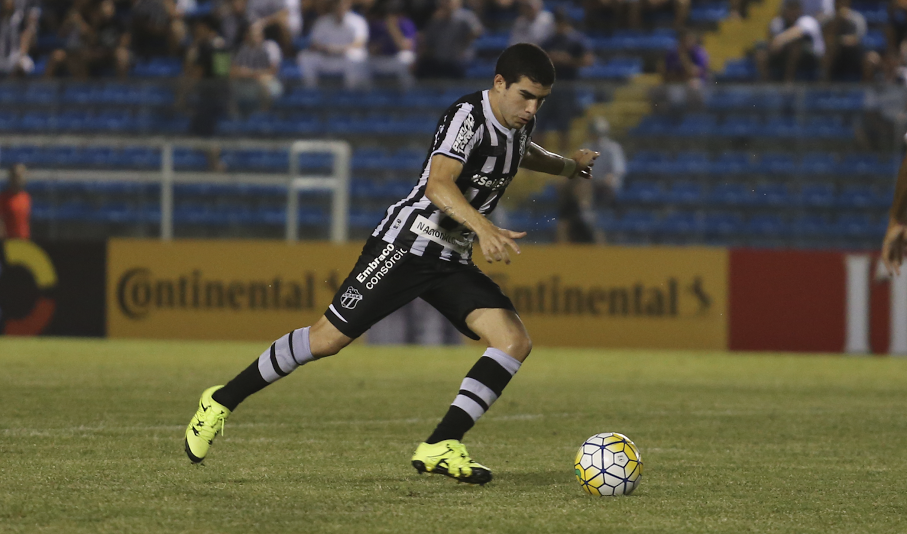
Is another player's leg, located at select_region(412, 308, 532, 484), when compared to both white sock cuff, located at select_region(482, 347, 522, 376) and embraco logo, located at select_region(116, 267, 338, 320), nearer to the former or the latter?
white sock cuff, located at select_region(482, 347, 522, 376)

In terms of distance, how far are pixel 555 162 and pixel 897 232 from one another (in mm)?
1779

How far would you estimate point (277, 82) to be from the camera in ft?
54.4

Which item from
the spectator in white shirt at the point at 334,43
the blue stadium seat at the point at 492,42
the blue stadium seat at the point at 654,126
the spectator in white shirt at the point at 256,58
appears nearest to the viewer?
the blue stadium seat at the point at 654,126

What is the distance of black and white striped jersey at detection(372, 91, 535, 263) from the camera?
6418 millimetres

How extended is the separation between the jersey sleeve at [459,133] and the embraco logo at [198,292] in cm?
956

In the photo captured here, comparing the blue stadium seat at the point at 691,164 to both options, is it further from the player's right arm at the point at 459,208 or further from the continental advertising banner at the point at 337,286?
the player's right arm at the point at 459,208

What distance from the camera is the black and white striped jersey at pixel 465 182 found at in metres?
6.42

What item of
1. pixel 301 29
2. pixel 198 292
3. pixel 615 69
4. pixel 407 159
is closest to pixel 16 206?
pixel 198 292

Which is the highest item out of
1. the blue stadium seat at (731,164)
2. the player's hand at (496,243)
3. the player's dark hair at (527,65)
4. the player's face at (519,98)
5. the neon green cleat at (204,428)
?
the player's dark hair at (527,65)

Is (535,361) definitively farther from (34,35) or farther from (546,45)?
(34,35)

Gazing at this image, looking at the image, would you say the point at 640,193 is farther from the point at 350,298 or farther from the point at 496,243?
the point at 496,243

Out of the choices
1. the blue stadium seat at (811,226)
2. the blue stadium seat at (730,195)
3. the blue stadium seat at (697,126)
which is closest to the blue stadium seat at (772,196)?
the blue stadium seat at (730,195)

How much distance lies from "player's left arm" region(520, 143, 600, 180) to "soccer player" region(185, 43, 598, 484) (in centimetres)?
38

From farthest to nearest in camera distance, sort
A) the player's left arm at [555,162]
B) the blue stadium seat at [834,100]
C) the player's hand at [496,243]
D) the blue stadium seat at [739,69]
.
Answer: the blue stadium seat at [739,69]
the blue stadium seat at [834,100]
the player's left arm at [555,162]
the player's hand at [496,243]
